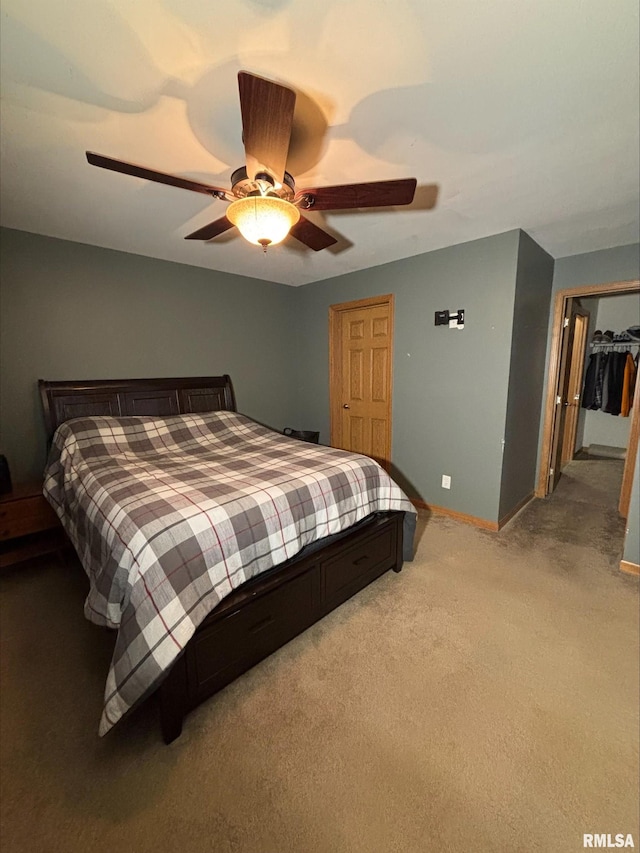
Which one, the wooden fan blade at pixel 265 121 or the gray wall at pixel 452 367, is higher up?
the wooden fan blade at pixel 265 121

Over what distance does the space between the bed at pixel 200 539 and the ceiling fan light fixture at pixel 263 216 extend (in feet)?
3.91

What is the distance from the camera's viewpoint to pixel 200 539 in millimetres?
1415

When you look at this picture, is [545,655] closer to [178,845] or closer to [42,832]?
[178,845]

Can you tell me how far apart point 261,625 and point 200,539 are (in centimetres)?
54

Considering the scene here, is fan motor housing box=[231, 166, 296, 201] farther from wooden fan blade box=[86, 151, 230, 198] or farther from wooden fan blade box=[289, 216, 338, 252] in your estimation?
wooden fan blade box=[289, 216, 338, 252]

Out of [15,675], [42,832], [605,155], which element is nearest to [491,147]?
[605,155]

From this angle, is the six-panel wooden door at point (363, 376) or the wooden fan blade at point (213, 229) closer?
the wooden fan blade at point (213, 229)

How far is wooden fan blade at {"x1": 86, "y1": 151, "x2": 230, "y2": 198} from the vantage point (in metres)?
1.24

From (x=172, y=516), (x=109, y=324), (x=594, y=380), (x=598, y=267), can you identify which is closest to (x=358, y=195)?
(x=172, y=516)

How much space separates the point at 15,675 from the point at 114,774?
794mm

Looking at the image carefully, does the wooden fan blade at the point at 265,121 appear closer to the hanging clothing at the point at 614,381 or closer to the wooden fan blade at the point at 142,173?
the wooden fan blade at the point at 142,173

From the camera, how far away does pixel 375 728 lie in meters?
1.36

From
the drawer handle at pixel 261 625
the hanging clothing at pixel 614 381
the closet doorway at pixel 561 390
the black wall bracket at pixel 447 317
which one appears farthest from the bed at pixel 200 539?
the hanging clothing at pixel 614 381

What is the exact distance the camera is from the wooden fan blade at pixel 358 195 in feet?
4.70
